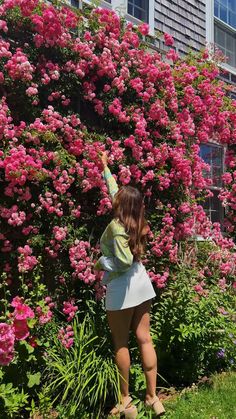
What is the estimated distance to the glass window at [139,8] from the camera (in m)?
9.28

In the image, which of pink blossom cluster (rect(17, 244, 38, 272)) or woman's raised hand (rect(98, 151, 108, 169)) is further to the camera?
woman's raised hand (rect(98, 151, 108, 169))

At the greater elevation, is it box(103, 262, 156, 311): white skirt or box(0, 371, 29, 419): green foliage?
box(103, 262, 156, 311): white skirt

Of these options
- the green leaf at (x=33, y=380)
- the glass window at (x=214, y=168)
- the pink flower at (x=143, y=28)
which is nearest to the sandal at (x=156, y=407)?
the green leaf at (x=33, y=380)

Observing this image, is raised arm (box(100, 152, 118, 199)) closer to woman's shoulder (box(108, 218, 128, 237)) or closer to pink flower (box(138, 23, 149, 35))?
woman's shoulder (box(108, 218, 128, 237))

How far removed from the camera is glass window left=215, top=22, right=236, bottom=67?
12.6 meters

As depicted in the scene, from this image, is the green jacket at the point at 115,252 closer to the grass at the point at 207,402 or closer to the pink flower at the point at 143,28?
the grass at the point at 207,402

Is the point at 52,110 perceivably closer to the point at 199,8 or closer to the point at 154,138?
the point at 154,138

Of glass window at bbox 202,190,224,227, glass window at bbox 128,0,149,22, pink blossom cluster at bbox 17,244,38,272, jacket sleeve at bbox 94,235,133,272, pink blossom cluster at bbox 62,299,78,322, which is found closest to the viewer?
jacket sleeve at bbox 94,235,133,272

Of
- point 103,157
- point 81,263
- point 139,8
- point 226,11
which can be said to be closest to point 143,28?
point 103,157

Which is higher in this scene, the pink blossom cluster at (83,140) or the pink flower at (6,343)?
Result: the pink blossom cluster at (83,140)

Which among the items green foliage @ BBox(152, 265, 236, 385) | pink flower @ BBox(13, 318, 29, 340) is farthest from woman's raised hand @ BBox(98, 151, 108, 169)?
pink flower @ BBox(13, 318, 29, 340)

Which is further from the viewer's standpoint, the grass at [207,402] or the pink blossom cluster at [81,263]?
the pink blossom cluster at [81,263]

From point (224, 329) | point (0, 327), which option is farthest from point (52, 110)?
point (224, 329)

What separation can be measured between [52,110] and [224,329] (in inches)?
93.1
